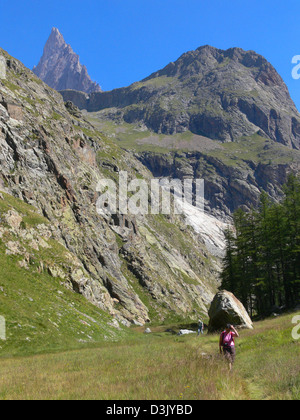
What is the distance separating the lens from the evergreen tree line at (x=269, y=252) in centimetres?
3638

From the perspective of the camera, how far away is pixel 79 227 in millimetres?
54750

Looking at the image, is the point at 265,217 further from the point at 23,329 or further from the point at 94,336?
Result: the point at 23,329

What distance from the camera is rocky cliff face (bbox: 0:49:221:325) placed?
44.9m

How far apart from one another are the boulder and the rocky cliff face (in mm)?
17754

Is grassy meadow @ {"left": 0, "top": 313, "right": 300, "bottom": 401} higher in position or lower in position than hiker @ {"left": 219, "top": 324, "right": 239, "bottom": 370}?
lower

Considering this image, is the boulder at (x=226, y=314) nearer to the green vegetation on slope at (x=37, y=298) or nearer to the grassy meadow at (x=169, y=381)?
the green vegetation on slope at (x=37, y=298)

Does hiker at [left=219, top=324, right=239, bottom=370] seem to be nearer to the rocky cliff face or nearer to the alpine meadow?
the alpine meadow

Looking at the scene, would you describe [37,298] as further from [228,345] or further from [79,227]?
[79,227]

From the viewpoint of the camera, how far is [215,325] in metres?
26.7

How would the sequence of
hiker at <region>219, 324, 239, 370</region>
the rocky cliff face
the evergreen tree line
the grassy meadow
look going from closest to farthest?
the grassy meadow < hiker at <region>219, 324, 239, 370</region> < the evergreen tree line < the rocky cliff face

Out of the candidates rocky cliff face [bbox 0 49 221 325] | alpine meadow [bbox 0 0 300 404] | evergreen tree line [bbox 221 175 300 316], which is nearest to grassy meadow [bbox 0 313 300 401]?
alpine meadow [bbox 0 0 300 404]

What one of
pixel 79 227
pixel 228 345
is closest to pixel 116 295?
pixel 79 227

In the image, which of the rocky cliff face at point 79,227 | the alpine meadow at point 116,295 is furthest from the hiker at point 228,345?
the rocky cliff face at point 79,227
